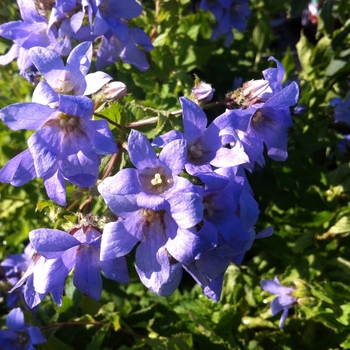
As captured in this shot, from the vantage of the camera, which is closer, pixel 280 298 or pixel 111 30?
pixel 111 30

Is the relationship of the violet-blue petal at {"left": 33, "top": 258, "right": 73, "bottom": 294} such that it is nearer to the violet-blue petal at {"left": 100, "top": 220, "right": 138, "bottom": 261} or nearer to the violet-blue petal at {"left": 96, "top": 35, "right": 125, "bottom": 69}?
the violet-blue petal at {"left": 100, "top": 220, "right": 138, "bottom": 261}

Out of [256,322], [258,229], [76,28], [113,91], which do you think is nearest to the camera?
[113,91]

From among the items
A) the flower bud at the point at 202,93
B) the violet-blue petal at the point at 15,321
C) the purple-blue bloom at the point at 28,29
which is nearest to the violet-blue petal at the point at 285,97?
the flower bud at the point at 202,93

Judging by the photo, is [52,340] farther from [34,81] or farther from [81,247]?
[34,81]

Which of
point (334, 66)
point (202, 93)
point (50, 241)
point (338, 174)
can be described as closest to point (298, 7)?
point (334, 66)

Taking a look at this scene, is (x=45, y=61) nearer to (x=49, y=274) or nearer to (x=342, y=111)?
(x=49, y=274)

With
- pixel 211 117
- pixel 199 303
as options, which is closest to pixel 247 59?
pixel 211 117

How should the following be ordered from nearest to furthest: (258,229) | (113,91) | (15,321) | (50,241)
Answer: (50,241) → (113,91) → (15,321) → (258,229)

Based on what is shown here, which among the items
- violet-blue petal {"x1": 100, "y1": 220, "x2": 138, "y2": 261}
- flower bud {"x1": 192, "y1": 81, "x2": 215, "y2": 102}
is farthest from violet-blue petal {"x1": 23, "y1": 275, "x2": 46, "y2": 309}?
flower bud {"x1": 192, "y1": 81, "x2": 215, "y2": 102}
